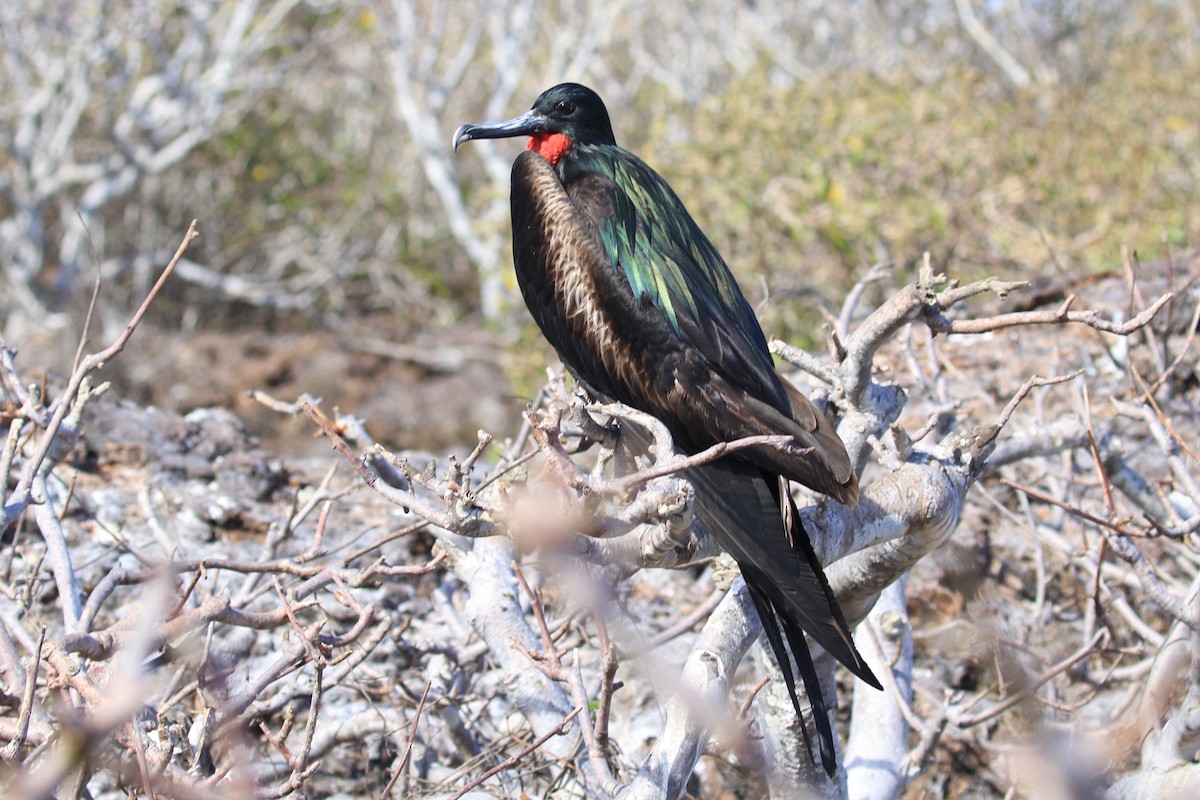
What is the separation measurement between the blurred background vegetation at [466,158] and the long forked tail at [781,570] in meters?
2.32

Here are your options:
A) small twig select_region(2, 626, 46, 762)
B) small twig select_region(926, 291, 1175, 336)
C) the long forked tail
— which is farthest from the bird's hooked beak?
small twig select_region(2, 626, 46, 762)

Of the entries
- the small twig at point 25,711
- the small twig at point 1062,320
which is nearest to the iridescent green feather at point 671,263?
the small twig at point 1062,320

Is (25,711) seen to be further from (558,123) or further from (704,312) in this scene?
(558,123)

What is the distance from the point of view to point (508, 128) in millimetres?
2285

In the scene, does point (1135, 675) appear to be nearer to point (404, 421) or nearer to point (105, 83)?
point (404, 421)

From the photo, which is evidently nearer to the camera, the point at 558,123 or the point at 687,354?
the point at 687,354

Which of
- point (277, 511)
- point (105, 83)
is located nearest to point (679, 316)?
point (277, 511)

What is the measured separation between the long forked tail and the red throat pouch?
78cm

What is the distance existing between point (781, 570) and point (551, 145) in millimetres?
1018

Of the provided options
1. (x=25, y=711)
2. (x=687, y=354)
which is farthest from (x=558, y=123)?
(x=25, y=711)

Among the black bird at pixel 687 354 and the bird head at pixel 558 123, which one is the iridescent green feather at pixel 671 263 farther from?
the bird head at pixel 558 123

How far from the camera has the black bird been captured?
164cm

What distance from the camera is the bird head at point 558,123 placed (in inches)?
90.5

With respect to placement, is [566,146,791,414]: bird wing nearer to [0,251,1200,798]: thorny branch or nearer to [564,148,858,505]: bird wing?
[564,148,858,505]: bird wing
